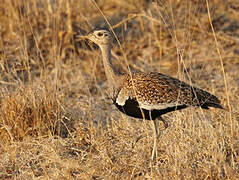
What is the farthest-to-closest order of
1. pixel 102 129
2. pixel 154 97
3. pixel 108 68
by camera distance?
pixel 102 129 → pixel 108 68 → pixel 154 97

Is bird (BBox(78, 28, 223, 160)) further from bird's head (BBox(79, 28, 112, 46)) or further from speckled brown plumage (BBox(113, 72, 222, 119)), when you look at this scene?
bird's head (BBox(79, 28, 112, 46))

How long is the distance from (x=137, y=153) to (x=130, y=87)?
1.49 feet

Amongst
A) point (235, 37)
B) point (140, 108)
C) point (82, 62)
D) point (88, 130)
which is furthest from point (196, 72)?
point (140, 108)

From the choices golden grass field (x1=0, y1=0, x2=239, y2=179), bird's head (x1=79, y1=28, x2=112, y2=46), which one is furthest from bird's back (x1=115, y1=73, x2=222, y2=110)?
bird's head (x1=79, y1=28, x2=112, y2=46)

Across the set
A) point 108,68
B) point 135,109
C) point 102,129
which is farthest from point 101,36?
point 102,129

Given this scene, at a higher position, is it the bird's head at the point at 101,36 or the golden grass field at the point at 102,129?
the bird's head at the point at 101,36

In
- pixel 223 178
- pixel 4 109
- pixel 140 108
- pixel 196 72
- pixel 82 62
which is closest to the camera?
pixel 223 178

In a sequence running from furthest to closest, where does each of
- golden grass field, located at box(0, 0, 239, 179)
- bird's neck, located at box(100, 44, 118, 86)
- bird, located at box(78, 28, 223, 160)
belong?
1. bird's neck, located at box(100, 44, 118, 86)
2. bird, located at box(78, 28, 223, 160)
3. golden grass field, located at box(0, 0, 239, 179)

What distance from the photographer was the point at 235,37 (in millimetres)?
5676

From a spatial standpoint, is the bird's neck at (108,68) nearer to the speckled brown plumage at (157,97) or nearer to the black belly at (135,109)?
the speckled brown plumage at (157,97)

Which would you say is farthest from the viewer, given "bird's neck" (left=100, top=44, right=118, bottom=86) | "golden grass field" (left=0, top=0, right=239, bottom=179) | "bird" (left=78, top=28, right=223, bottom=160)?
"bird's neck" (left=100, top=44, right=118, bottom=86)

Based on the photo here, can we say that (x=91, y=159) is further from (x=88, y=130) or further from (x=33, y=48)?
(x=33, y=48)

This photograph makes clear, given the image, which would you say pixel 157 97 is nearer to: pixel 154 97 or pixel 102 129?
pixel 154 97

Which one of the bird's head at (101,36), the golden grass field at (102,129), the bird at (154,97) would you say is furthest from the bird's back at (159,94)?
the bird's head at (101,36)
